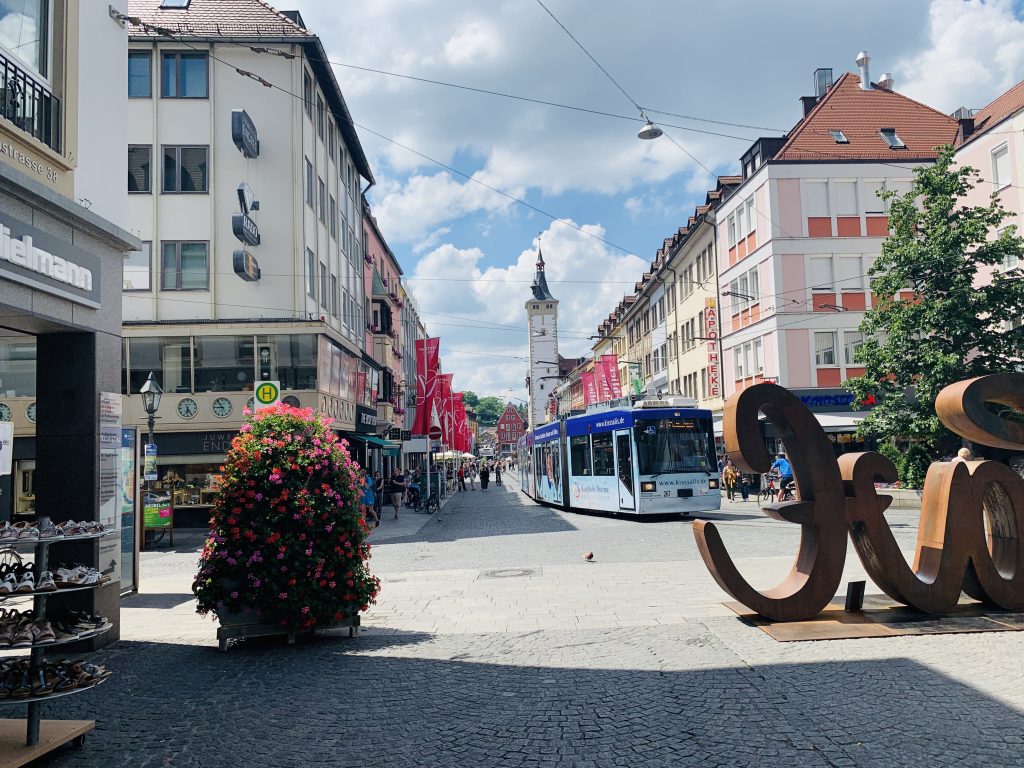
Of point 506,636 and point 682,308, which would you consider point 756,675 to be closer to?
point 506,636

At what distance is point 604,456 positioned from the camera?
25.4 meters

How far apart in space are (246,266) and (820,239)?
953 inches

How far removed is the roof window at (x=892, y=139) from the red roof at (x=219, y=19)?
26.1 metres

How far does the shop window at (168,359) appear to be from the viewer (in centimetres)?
2834

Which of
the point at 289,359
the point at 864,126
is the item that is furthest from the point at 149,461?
the point at 864,126

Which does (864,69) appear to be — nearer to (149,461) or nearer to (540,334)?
(149,461)

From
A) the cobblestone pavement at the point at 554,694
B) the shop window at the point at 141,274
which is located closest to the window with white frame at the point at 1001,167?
the cobblestone pavement at the point at 554,694

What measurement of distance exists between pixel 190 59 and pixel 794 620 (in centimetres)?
2778

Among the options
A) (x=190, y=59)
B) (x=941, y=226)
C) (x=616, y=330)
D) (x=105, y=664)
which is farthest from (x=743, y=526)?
(x=616, y=330)

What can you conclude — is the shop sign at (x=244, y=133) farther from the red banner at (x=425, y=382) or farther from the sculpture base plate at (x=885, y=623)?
the sculpture base plate at (x=885, y=623)

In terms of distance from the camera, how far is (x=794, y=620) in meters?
8.63

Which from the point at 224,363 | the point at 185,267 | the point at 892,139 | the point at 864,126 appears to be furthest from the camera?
the point at 864,126

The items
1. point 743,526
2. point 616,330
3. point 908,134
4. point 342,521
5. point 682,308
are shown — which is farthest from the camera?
point 616,330

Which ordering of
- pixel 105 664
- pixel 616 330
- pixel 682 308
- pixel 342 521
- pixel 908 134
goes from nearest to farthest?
pixel 105 664 < pixel 342 521 < pixel 908 134 < pixel 682 308 < pixel 616 330
